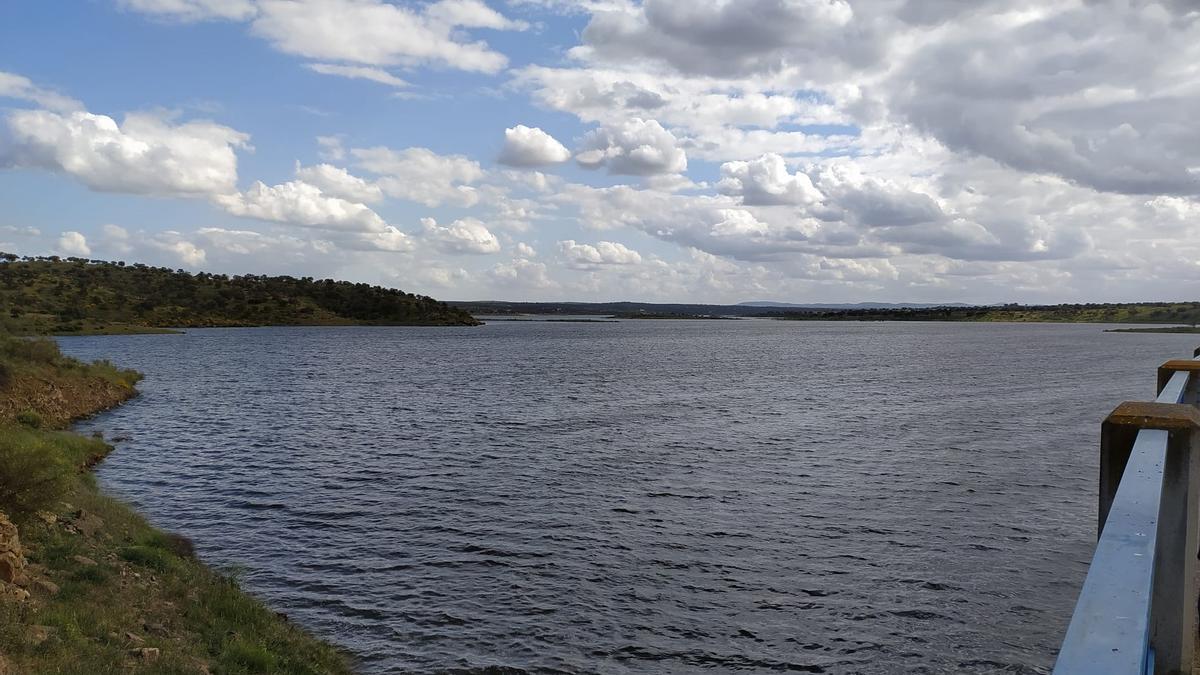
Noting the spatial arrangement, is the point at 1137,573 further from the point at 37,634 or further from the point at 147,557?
the point at 147,557

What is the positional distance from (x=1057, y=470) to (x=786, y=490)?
1201 cm

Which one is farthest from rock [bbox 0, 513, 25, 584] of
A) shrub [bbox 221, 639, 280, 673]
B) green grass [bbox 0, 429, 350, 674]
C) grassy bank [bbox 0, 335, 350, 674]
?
shrub [bbox 221, 639, 280, 673]

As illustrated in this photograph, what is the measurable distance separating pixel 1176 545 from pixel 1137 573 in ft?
Answer: 3.08

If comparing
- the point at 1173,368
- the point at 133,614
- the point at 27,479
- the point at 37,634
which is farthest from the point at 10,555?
the point at 1173,368

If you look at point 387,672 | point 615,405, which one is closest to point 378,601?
point 387,672

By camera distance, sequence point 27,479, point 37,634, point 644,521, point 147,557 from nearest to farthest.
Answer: point 37,634
point 27,479
point 147,557
point 644,521

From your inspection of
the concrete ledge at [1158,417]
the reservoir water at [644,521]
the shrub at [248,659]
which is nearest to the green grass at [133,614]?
the shrub at [248,659]

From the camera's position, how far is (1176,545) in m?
3.70

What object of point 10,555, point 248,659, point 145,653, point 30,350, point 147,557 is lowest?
point 248,659

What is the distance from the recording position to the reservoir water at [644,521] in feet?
56.0

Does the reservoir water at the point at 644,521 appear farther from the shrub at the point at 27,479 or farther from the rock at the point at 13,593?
the rock at the point at 13,593

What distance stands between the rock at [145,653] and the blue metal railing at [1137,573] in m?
12.9

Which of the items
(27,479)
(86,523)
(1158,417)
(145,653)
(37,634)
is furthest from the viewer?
(86,523)

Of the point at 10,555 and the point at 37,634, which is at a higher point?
the point at 10,555
